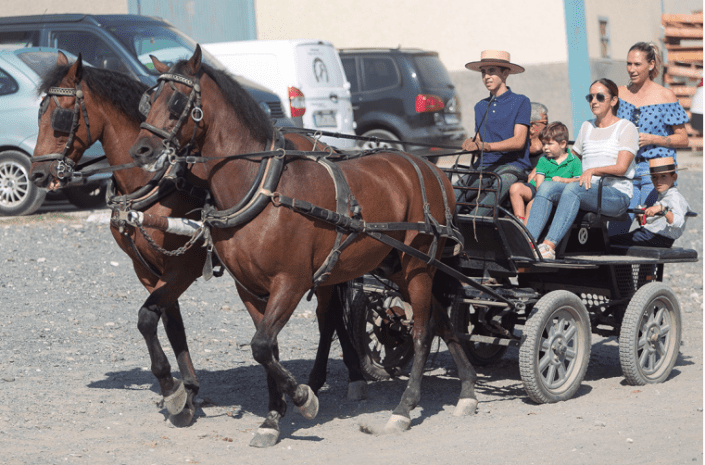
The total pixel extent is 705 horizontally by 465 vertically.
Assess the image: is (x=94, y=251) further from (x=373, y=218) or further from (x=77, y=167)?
(x=373, y=218)

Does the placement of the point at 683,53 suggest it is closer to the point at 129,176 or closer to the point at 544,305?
the point at 544,305

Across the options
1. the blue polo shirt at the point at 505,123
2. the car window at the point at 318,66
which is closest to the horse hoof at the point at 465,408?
the blue polo shirt at the point at 505,123

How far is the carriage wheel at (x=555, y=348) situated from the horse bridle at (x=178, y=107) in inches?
103

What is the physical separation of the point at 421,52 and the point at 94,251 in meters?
8.04

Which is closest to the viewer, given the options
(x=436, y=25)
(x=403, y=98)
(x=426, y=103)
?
(x=426, y=103)

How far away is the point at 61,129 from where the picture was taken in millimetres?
5559

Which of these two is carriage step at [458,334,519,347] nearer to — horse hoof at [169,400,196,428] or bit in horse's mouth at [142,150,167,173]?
horse hoof at [169,400,196,428]

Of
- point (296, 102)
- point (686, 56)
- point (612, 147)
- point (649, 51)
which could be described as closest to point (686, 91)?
point (686, 56)

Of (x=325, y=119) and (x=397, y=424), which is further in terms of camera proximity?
(x=325, y=119)

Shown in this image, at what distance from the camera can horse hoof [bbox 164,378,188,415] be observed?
5797 millimetres

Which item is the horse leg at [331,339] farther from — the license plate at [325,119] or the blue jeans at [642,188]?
the license plate at [325,119]

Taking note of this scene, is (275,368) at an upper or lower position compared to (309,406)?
upper

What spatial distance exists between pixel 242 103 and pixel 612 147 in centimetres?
296

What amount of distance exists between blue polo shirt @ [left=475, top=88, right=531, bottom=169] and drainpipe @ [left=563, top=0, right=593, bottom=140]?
1551cm
